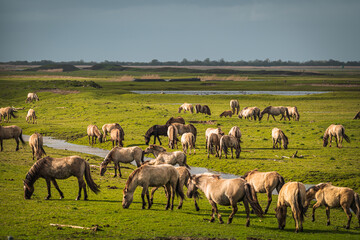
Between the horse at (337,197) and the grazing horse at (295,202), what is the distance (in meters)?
1.39

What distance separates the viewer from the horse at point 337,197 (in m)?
15.0

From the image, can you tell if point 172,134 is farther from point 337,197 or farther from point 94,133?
point 337,197

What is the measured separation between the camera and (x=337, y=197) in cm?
1526

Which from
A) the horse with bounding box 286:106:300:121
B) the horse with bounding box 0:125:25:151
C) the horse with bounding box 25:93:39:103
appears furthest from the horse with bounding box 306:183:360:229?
the horse with bounding box 25:93:39:103

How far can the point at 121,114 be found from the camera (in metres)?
49.9

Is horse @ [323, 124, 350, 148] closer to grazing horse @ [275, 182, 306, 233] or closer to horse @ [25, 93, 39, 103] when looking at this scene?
grazing horse @ [275, 182, 306, 233]

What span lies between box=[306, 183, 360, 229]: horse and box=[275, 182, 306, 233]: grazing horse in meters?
1.39

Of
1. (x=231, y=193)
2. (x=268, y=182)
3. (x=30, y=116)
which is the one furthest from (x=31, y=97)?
(x=231, y=193)

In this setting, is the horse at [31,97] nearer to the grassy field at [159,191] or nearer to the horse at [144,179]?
the grassy field at [159,191]

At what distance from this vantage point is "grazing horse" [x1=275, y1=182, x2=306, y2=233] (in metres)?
14.3

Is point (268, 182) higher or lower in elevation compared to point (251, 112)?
lower

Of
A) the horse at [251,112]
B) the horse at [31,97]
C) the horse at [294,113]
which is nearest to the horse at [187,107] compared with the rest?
the horse at [251,112]

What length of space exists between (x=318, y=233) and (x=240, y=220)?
108 inches

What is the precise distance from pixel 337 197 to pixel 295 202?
1997mm
